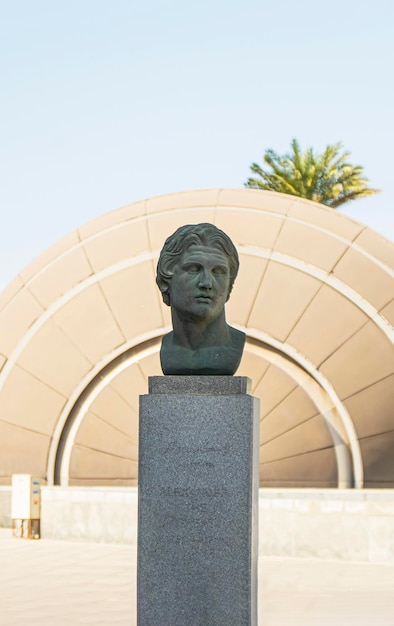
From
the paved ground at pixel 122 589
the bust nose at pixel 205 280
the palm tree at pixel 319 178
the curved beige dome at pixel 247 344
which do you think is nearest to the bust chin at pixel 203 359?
the bust nose at pixel 205 280

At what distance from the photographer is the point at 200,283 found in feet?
29.6

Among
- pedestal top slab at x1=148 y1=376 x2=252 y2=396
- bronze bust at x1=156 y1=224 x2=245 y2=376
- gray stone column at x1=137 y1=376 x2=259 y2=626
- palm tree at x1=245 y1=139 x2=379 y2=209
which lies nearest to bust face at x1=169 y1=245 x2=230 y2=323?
bronze bust at x1=156 y1=224 x2=245 y2=376

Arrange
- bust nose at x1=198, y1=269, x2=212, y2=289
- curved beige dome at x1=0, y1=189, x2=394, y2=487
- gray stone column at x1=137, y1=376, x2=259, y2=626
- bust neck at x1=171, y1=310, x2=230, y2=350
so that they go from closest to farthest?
1. gray stone column at x1=137, y1=376, x2=259, y2=626
2. bust nose at x1=198, y1=269, x2=212, y2=289
3. bust neck at x1=171, y1=310, x2=230, y2=350
4. curved beige dome at x1=0, y1=189, x2=394, y2=487

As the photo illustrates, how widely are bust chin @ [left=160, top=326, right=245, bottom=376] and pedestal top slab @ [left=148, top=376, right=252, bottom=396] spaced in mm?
179

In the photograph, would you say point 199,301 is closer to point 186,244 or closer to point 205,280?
point 205,280

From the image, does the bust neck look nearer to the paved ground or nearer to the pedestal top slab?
the pedestal top slab

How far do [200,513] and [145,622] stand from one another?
3.38ft

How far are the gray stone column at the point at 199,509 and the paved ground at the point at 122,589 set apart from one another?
2.19 m

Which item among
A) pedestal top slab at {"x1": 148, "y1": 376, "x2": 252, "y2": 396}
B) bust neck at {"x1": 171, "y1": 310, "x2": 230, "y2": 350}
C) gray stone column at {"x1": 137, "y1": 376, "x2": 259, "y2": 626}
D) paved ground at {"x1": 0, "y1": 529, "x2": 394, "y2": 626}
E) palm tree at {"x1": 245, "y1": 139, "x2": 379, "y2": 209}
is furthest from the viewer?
palm tree at {"x1": 245, "y1": 139, "x2": 379, "y2": 209}

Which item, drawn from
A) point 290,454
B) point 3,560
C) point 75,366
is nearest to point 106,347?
point 75,366

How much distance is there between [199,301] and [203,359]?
505 mm

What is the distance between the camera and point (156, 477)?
8750mm

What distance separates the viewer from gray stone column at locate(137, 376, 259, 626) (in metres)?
8.56

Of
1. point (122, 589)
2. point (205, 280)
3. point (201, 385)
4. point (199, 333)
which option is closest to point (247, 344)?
point (122, 589)
